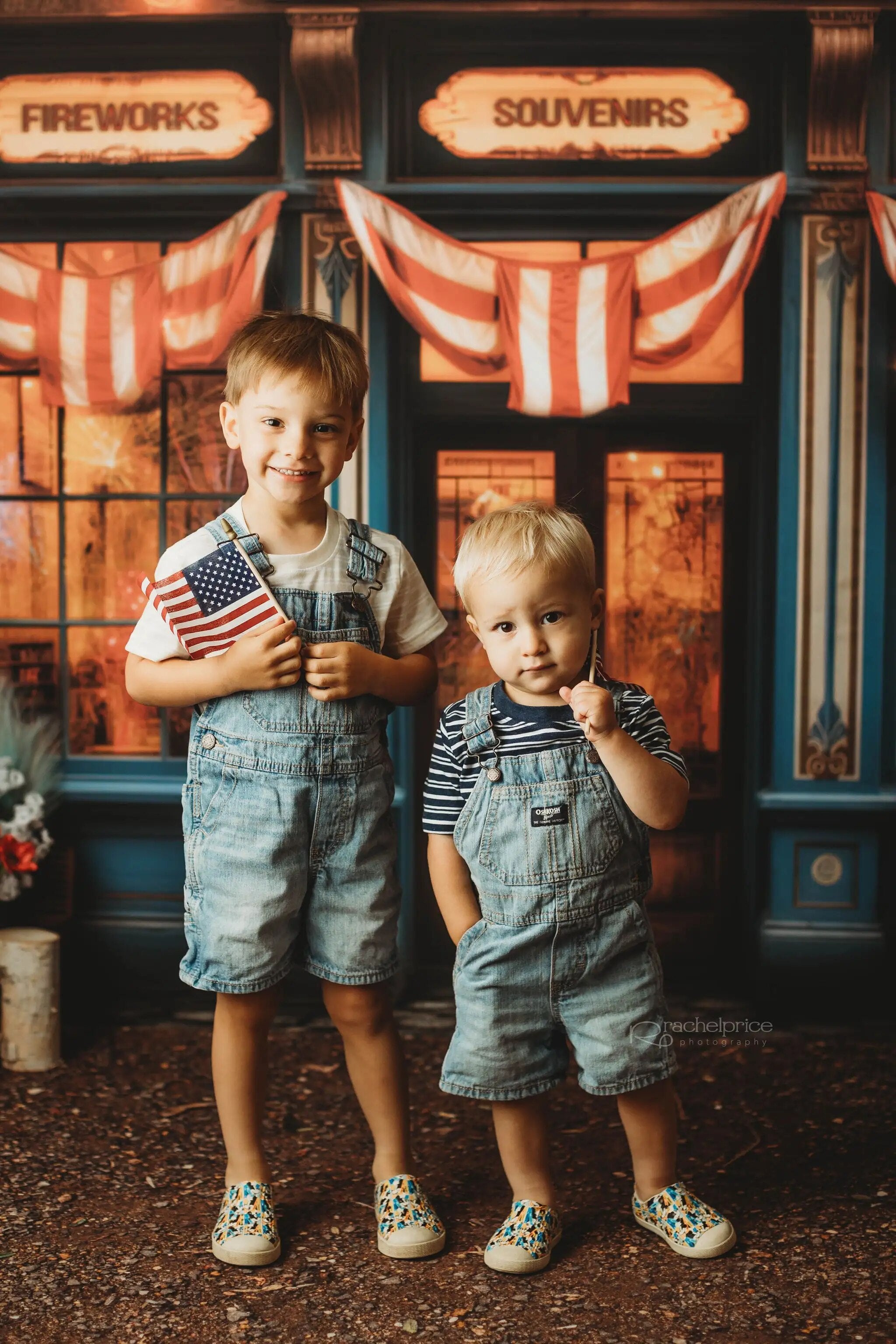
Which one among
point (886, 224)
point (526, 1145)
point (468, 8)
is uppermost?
point (468, 8)

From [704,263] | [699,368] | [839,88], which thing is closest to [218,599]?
[704,263]

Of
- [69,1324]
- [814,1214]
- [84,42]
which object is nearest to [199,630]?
[69,1324]

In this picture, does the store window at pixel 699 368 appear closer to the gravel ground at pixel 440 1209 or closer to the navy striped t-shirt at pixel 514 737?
the navy striped t-shirt at pixel 514 737

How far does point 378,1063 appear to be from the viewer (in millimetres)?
2414

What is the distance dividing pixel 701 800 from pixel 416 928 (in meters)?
1.13

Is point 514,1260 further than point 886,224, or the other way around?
point 886,224

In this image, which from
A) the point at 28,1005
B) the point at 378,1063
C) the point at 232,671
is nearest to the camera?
the point at 232,671

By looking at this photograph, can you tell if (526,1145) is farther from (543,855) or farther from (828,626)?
(828,626)

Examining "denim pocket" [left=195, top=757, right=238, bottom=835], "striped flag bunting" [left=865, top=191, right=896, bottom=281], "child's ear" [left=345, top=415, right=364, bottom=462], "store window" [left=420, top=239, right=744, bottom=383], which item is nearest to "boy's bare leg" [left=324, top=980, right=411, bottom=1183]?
"denim pocket" [left=195, top=757, right=238, bottom=835]

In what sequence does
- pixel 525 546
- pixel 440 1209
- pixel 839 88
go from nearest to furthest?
pixel 525 546
pixel 440 1209
pixel 839 88

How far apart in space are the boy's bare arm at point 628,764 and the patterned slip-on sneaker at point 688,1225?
2.58ft

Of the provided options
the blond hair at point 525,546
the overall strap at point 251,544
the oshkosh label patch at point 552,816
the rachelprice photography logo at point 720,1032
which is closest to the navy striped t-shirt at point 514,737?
the oshkosh label patch at point 552,816

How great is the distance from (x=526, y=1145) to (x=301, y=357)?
1.58 meters

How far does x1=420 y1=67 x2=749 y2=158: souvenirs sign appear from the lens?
3.92m
